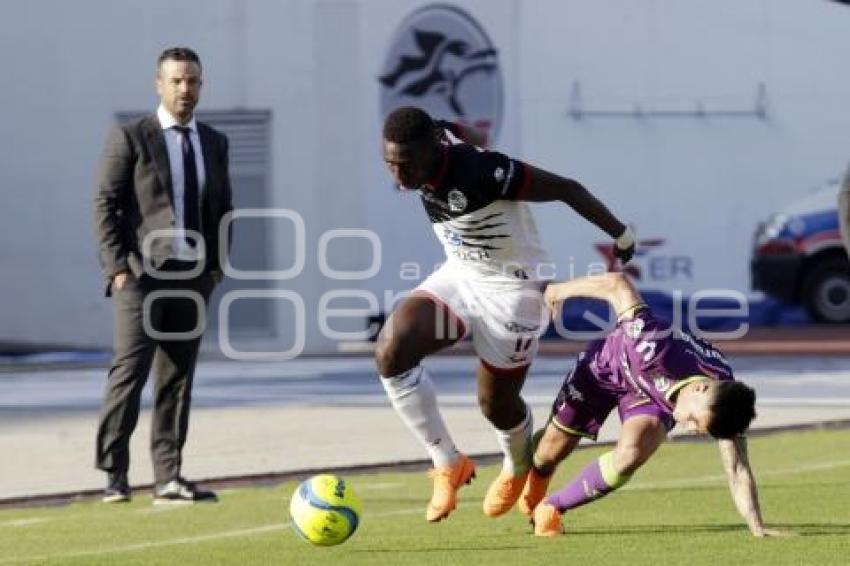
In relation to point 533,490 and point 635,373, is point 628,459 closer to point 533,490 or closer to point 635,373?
point 635,373

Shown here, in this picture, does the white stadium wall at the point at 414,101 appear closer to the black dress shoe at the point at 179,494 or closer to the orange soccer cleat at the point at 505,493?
the black dress shoe at the point at 179,494

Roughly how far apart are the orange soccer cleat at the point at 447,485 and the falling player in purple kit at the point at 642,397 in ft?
1.15

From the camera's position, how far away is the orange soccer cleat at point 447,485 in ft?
32.2

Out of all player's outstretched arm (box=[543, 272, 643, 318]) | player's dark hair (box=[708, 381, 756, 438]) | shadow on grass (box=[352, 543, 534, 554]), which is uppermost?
player's outstretched arm (box=[543, 272, 643, 318])

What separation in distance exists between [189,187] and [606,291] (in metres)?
2.82

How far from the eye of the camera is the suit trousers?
37.5 feet

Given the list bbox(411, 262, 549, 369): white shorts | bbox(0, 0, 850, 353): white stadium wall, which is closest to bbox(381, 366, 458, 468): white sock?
bbox(411, 262, 549, 369): white shorts

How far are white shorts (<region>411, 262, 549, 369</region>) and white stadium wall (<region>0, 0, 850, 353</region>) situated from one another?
16616mm

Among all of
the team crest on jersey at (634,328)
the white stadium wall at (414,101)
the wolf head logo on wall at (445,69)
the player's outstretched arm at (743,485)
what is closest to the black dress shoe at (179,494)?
the team crest on jersey at (634,328)

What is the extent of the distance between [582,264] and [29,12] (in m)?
7.33

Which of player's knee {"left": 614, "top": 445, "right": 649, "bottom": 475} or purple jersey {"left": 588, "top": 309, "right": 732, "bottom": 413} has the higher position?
purple jersey {"left": 588, "top": 309, "right": 732, "bottom": 413}

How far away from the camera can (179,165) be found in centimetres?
1159

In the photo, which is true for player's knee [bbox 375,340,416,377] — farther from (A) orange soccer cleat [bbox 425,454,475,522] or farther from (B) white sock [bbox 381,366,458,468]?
(A) orange soccer cleat [bbox 425,454,475,522]

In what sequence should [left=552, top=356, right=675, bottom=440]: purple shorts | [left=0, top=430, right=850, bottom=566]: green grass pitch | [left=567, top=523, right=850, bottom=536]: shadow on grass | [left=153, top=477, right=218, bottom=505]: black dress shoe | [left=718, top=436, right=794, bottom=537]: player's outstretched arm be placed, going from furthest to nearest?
[left=153, top=477, right=218, bottom=505]: black dress shoe → [left=552, top=356, right=675, bottom=440]: purple shorts → [left=567, top=523, right=850, bottom=536]: shadow on grass → [left=718, top=436, right=794, bottom=537]: player's outstretched arm → [left=0, top=430, right=850, bottom=566]: green grass pitch
